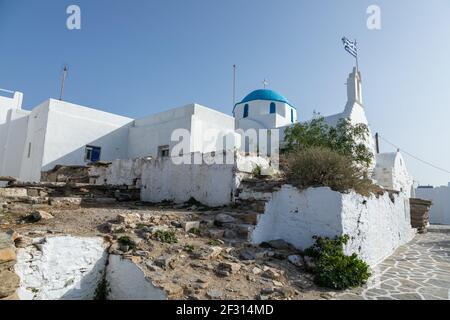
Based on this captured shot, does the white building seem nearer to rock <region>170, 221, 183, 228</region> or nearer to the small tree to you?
the small tree

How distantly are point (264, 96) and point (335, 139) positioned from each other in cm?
1206

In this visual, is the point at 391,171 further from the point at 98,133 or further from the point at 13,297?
the point at 13,297

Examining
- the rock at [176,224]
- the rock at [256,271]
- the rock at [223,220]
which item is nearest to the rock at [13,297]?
the rock at [176,224]

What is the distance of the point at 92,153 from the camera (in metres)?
15.5

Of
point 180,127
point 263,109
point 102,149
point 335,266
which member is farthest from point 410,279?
A: point 263,109

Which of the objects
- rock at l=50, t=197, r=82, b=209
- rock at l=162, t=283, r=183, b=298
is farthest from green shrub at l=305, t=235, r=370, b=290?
rock at l=50, t=197, r=82, b=209

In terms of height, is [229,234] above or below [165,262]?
above

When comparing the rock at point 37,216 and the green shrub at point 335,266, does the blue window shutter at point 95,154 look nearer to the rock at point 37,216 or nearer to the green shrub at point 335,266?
the rock at point 37,216

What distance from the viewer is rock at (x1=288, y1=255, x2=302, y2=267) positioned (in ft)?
17.7

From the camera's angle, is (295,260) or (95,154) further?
(95,154)

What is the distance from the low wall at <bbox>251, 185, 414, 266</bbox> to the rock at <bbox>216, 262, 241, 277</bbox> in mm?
1317
